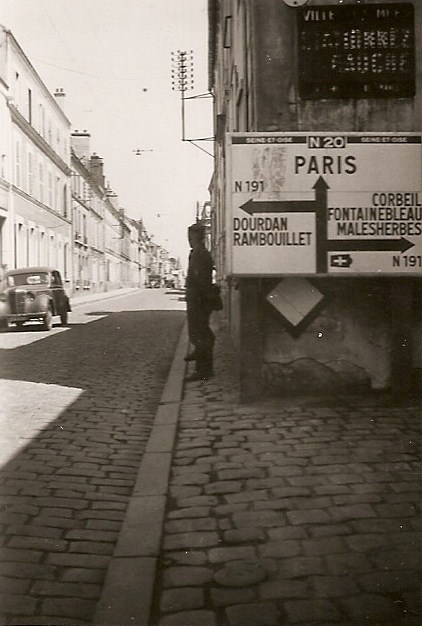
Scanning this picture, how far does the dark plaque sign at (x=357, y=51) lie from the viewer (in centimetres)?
598

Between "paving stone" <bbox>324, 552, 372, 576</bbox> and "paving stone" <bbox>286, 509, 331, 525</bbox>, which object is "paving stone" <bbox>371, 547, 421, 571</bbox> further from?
"paving stone" <bbox>286, 509, 331, 525</bbox>

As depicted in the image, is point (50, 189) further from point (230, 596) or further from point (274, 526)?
point (230, 596)

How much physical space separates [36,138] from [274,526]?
6.06 meters

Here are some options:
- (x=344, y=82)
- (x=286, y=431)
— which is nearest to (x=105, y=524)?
(x=286, y=431)

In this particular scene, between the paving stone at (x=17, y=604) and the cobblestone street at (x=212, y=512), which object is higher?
the cobblestone street at (x=212, y=512)

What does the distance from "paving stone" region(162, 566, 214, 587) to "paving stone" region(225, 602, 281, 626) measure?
29 cm

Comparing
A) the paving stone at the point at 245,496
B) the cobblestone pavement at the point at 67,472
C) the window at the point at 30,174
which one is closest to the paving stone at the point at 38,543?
the cobblestone pavement at the point at 67,472

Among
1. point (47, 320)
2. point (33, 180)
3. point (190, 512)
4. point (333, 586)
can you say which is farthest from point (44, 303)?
point (333, 586)

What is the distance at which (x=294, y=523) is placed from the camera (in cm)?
345

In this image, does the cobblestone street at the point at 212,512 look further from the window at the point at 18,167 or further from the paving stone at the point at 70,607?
the window at the point at 18,167

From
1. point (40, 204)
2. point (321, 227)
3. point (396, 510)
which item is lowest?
point (396, 510)

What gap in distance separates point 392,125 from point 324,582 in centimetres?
466

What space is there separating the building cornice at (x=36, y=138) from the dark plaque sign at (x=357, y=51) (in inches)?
125

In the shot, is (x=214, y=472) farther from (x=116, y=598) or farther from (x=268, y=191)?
(x=268, y=191)
